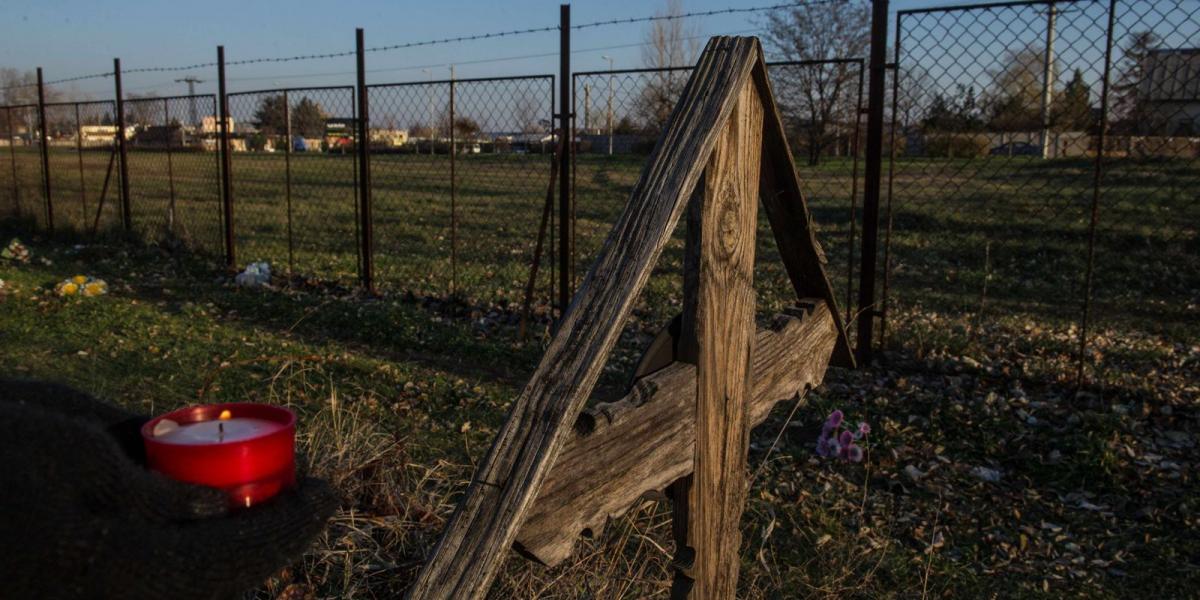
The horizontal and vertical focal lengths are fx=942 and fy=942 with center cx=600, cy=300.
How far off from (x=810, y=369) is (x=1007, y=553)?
244 cm

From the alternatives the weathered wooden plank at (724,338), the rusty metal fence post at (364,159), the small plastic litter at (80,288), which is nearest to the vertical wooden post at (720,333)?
the weathered wooden plank at (724,338)

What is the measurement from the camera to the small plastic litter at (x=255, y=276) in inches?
403

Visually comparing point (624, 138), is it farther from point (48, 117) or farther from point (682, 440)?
point (48, 117)

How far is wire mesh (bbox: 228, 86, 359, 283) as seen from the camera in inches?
436

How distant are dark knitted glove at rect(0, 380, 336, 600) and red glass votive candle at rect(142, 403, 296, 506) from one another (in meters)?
0.03

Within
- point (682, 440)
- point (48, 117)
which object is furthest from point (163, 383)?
point (48, 117)

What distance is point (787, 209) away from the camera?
2.03 metres

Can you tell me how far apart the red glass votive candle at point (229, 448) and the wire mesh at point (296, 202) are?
878cm

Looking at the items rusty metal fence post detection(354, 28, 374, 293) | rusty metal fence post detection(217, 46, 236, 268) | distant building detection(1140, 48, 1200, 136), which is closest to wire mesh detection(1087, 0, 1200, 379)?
distant building detection(1140, 48, 1200, 136)

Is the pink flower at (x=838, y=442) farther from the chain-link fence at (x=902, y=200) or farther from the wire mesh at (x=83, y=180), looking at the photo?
the wire mesh at (x=83, y=180)

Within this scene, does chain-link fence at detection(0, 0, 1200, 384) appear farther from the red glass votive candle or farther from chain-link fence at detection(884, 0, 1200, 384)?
the red glass votive candle

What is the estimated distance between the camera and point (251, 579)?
930 mm

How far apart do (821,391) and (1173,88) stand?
3.54 meters

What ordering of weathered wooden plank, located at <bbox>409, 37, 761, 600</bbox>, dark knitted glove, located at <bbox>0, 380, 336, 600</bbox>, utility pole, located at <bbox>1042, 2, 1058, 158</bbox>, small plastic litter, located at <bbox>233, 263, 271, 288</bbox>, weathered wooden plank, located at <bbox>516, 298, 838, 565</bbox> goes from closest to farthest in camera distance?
dark knitted glove, located at <bbox>0, 380, 336, 600</bbox>
weathered wooden plank, located at <bbox>409, 37, 761, 600</bbox>
weathered wooden plank, located at <bbox>516, 298, 838, 565</bbox>
utility pole, located at <bbox>1042, 2, 1058, 158</bbox>
small plastic litter, located at <bbox>233, 263, 271, 288</bbox>
